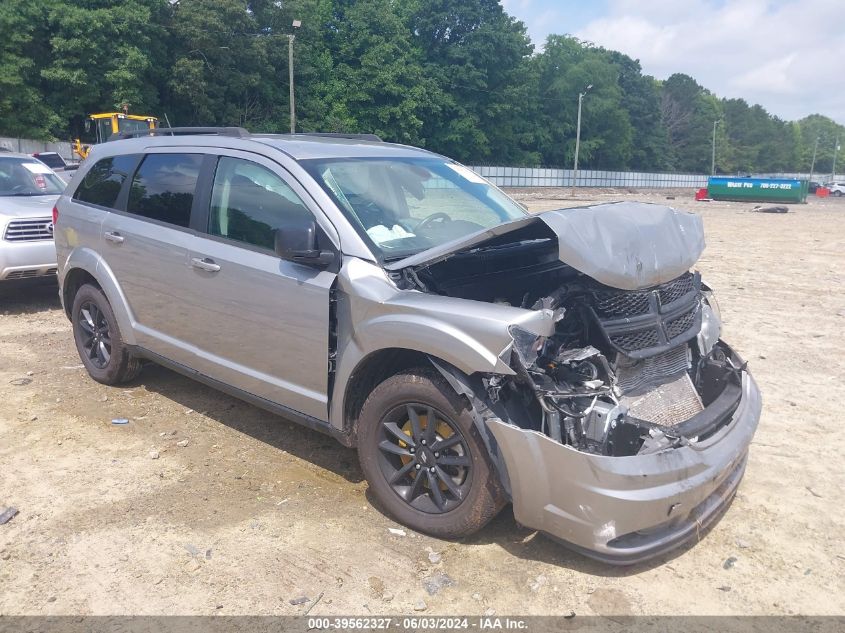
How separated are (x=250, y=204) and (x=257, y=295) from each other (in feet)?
2.03

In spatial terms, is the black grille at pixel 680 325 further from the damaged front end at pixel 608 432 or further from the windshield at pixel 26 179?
the windshield at pixel 26 179

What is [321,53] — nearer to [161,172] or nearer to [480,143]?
[480,143]

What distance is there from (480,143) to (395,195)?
208 ft

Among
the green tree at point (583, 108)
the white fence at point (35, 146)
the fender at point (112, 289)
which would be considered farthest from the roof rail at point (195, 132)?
the green tree at point (583, 108)

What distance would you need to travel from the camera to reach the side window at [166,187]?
4.66 m

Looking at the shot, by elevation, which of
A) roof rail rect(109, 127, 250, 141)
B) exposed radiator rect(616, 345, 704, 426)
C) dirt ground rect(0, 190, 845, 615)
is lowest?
dirt ground rect(0, 190, 845, 615)

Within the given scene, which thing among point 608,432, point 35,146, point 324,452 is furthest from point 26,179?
point 35,146

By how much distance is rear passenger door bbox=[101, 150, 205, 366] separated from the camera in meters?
4.64

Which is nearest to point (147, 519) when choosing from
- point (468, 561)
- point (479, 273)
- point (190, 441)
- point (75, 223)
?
point (190, 441)

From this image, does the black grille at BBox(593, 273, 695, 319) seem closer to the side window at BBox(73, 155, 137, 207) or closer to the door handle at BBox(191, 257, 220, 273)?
the door handle at BBox(191, 257, 220, 273)

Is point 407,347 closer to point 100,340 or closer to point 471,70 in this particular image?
point 100,340

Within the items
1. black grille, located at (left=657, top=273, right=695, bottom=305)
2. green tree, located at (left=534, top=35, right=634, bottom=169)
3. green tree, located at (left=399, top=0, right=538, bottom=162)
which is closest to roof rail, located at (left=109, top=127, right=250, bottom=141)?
black grille, located at (left=657, top=273, right=695, bottom=305)

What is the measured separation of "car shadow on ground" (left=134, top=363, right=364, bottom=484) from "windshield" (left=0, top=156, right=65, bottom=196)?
188 inches

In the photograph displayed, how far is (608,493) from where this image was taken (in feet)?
9.66
